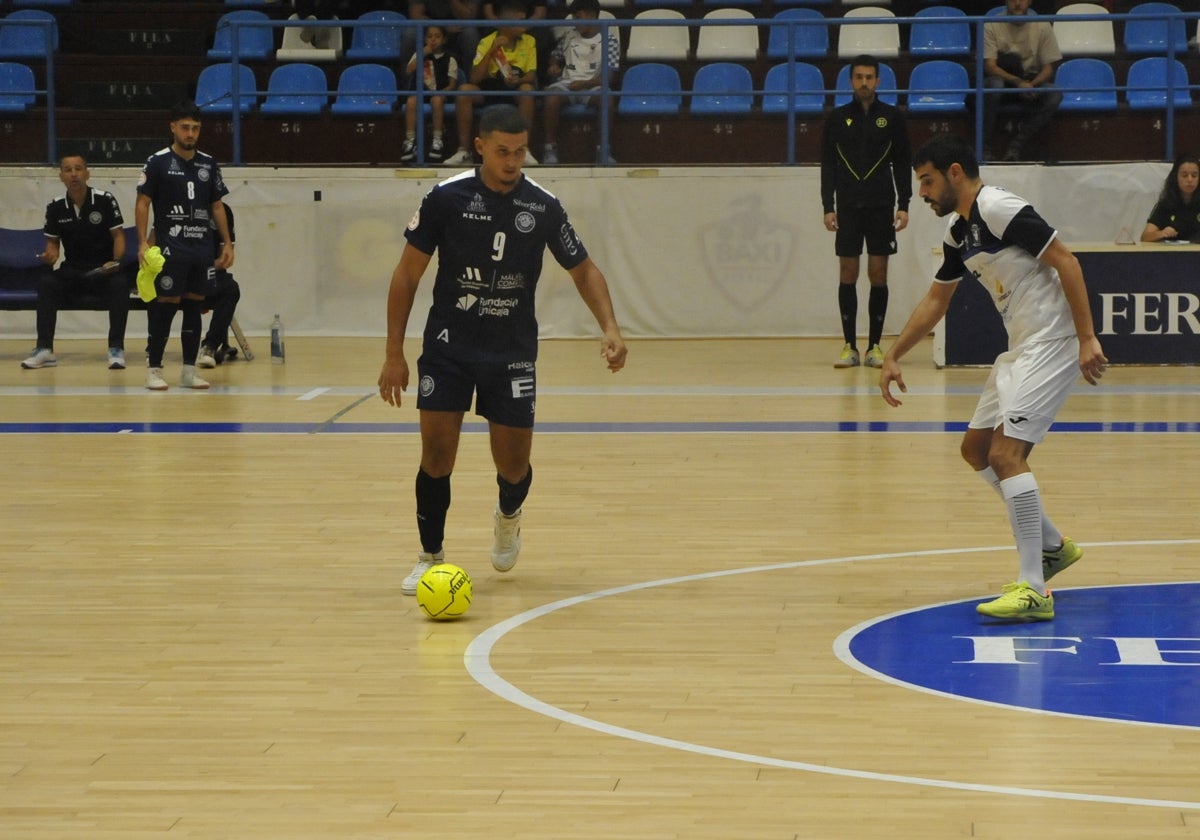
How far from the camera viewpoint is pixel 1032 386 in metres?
6.36

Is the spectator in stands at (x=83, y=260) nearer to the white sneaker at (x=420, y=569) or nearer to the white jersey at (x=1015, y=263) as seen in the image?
the white sneaker at (x=420, y=569)

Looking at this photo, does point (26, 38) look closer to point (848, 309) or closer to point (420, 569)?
point (848, 309)

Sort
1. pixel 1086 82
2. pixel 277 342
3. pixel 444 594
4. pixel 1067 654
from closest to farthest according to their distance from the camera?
pixel 1067 654 → pixel 444 594 → pixel 277 342 → pixel 1086 82

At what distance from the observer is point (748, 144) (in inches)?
705

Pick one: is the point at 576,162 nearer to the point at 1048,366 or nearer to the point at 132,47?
the point at 132,47

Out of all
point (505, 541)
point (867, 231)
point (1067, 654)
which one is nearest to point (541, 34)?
point (867, 231)

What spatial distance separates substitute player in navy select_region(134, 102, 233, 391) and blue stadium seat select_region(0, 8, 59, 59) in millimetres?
6855

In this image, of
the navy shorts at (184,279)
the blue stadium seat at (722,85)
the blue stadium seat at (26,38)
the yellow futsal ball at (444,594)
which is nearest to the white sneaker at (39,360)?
the navy shorts at (184,279)

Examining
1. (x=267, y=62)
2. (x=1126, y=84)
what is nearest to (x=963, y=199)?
(x=1126, y=84)

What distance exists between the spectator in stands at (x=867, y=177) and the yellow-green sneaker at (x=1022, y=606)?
8.31 metres

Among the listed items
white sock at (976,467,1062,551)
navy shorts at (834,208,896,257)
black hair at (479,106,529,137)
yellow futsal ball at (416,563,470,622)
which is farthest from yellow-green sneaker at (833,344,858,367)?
yellow futsal ball at (416,563,470,622)

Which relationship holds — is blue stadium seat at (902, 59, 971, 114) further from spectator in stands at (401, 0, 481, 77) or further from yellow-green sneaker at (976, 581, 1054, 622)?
yellow-green sneaker at (976, 581, 1054, 622)

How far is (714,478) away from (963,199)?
3435 mm

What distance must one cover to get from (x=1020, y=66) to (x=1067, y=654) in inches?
497
